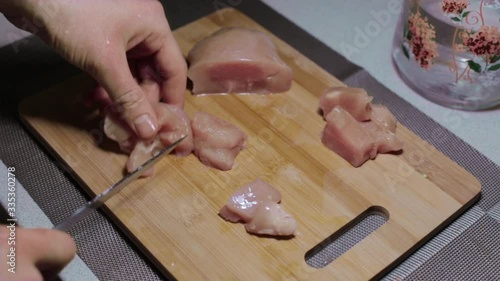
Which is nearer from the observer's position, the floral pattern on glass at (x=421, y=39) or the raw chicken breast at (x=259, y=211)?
the raw chicken breast at (x=259, y=211)

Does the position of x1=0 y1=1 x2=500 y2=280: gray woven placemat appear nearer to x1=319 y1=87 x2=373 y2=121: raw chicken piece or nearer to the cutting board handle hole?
the cutting board handle hole

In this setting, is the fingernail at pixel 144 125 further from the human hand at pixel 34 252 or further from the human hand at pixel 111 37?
the human hand at pixel 34 252

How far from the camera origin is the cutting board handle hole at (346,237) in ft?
5.55

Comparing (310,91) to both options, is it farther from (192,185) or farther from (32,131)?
(32,131)

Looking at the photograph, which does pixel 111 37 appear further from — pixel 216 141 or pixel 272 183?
pixel 272 183

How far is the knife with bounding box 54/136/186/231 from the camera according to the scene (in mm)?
1661

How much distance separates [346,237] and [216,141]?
441 millimetres

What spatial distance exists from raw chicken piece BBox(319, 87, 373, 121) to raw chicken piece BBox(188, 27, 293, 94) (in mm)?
158

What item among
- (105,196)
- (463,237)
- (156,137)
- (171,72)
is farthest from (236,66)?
(463,237)

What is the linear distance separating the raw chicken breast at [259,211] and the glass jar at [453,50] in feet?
2.38

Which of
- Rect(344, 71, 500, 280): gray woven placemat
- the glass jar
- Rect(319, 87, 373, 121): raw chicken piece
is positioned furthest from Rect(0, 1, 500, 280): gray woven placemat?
Rect(319, 87, 373, 121): raw chicken piece

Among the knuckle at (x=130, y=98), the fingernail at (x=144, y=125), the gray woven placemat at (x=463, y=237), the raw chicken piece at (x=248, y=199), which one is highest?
the knuckle at (x=130, y=98)

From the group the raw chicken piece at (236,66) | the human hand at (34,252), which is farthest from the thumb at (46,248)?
the raw chicken piece at (236,66)

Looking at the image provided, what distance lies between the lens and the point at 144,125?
1734 millimetres
